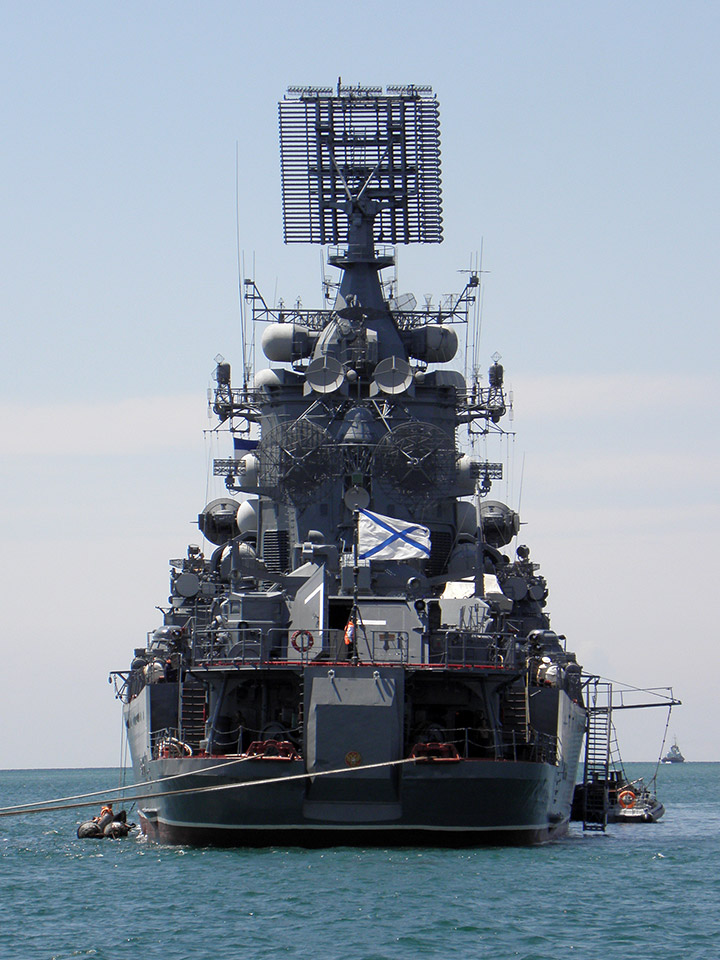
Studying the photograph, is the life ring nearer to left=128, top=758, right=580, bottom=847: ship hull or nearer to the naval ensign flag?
left=128, top=758, right=580, bottom=847: ship hull

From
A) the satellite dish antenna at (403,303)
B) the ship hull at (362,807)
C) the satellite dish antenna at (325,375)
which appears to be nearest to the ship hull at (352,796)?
the ship hull at (362,807)

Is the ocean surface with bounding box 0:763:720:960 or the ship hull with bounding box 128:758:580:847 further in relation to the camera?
the ship hull with bounding box 128:758:580:847

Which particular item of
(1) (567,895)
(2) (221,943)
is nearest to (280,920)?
(2) (221,943)

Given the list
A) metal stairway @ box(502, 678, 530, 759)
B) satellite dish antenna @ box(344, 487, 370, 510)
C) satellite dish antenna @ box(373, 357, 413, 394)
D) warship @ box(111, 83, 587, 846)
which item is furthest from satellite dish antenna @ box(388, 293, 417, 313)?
metal stairway @ box(502, 678, 530, 759)

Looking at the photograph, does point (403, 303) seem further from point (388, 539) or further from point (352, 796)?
point (352, 796)

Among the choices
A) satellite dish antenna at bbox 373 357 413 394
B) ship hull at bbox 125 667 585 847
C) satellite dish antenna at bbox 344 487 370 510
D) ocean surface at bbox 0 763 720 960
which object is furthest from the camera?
satellite dish antenna at bbox 373 357 413 394

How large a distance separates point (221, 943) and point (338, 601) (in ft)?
42.9

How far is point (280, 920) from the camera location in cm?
2428

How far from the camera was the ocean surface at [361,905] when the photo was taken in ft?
74.2

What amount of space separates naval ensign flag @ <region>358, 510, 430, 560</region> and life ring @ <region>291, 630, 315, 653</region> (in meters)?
2.85

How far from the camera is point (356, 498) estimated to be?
38.8 m

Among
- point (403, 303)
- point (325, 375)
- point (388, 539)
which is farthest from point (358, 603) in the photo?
point (403, 303)

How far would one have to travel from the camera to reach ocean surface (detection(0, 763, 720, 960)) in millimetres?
22609

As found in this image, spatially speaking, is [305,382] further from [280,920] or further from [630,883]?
[280,920]
